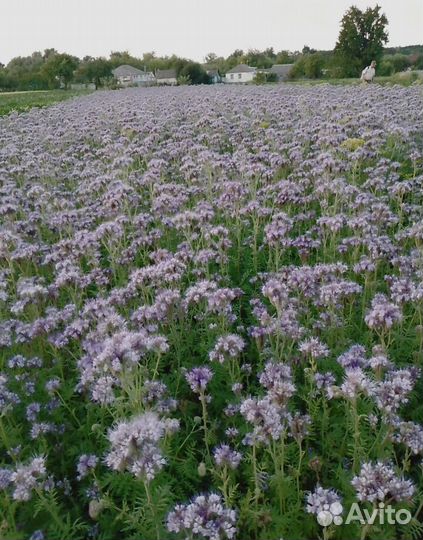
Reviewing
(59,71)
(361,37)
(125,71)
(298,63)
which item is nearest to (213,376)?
(361,37)

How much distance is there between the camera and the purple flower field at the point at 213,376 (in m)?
3.01

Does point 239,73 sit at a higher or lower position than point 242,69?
lower

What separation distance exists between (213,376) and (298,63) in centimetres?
7273

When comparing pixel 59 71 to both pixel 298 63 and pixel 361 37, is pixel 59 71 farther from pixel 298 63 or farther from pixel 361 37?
pixel 361 37

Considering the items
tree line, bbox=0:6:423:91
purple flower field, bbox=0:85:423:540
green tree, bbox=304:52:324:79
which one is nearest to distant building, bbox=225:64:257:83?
tree line, bbox=0:6:423:91

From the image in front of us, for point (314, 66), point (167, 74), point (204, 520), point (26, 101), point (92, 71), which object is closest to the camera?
point (204, 520)

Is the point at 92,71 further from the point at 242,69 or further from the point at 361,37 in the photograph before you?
the point at 361,37

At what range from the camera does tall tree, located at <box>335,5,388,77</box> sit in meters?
62.5

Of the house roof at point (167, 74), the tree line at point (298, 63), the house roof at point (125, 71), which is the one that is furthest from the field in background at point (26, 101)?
the house roof at point (125, 71)

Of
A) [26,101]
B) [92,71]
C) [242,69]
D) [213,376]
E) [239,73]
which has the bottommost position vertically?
[213,376]

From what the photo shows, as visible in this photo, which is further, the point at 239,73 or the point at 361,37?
the point at 239,73

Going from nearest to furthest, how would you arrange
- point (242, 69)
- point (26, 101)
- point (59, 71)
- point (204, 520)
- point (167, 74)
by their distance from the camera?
1. point (204, 520)
2. point (26, 101)
3. point (59, 71)
4. point (167, 74)
5. point (242, 69)

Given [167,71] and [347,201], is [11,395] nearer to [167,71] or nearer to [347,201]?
[347,201]

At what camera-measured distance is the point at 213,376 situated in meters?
4.33
